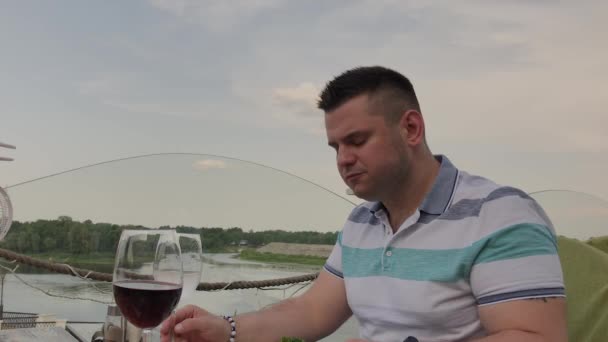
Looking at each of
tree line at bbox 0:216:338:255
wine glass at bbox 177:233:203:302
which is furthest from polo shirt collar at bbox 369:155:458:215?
tree line at bbox 0:216:338:255

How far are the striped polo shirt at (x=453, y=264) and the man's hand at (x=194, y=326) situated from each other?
0.32 meters

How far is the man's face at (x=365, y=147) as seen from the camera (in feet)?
4.03

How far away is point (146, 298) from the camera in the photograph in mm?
790

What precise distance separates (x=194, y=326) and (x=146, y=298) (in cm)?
27

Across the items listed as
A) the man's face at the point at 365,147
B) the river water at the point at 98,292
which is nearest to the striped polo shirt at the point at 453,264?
the man's face at the point at 365,147

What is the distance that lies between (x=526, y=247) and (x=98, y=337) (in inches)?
35.0

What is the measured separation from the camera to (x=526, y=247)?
1000mm

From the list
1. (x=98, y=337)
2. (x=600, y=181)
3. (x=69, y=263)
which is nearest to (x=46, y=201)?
(x=69, y=263)

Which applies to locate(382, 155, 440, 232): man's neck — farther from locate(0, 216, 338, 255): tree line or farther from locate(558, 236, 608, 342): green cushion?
locate(0, 216, 338, 255): tree line

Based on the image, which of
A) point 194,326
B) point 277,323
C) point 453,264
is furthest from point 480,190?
point 194,326

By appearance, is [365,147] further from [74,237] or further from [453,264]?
[74,237]

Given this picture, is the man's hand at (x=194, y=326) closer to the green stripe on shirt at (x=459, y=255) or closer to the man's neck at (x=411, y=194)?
the green stripe on shirt at (x=459, y=255)

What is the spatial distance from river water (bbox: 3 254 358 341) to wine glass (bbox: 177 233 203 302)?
4.61 ft

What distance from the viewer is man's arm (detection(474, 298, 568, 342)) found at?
2.98 ft
